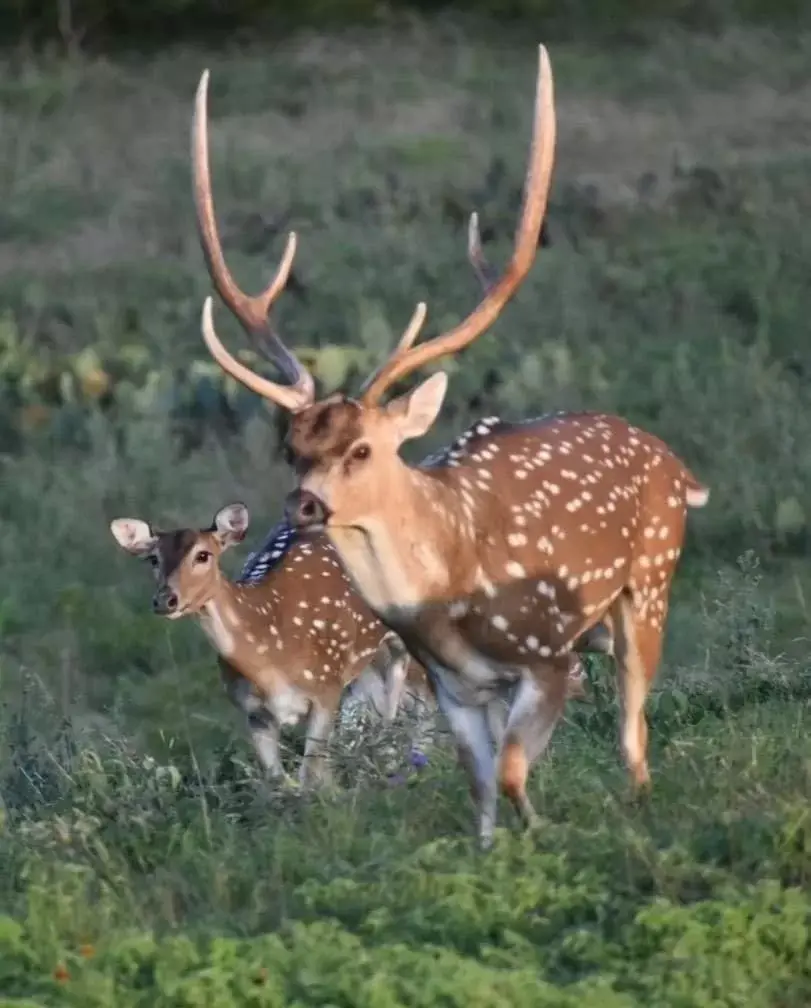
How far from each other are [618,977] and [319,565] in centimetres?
488

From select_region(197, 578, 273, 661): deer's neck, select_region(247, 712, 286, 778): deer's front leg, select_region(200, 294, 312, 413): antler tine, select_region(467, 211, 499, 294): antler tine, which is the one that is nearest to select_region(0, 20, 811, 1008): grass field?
select_region(247, 712, 286, 778): deer's front leg

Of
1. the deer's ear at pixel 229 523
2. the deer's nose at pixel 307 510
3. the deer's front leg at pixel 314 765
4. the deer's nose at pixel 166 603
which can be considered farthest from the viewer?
the deer's ear at pixel 229 523

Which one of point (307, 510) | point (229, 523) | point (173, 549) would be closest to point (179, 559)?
point (173, 549)

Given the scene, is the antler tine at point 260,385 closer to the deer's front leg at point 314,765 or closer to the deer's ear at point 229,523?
the deer's front leg at point 314,765

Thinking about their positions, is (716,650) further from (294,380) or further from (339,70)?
(339,70)

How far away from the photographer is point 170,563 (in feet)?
30.3

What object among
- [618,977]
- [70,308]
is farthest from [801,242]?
[618,977]

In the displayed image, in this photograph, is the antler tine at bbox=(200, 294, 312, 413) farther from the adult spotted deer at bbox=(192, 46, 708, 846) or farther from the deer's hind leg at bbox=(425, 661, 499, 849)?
the deer's hind leg at bbox=(425, 661, 499, 849)

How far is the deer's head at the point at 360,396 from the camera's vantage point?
22.5ft

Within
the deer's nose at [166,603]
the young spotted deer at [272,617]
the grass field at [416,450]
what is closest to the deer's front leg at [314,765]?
the grass field at [416,450]

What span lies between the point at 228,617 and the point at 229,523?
1.21 feet

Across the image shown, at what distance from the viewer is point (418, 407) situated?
23.5 ft

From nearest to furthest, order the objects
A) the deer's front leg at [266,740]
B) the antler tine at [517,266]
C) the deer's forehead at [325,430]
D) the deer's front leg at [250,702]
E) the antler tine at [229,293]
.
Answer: the deer's forehead at [325,430] → the antler tine at [517,266] → the antler tine at [229,293] → the deer's front leg at [266,740] → the deer's front leg at [250,702]

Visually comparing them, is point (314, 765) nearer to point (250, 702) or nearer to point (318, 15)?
point (250, 702)
